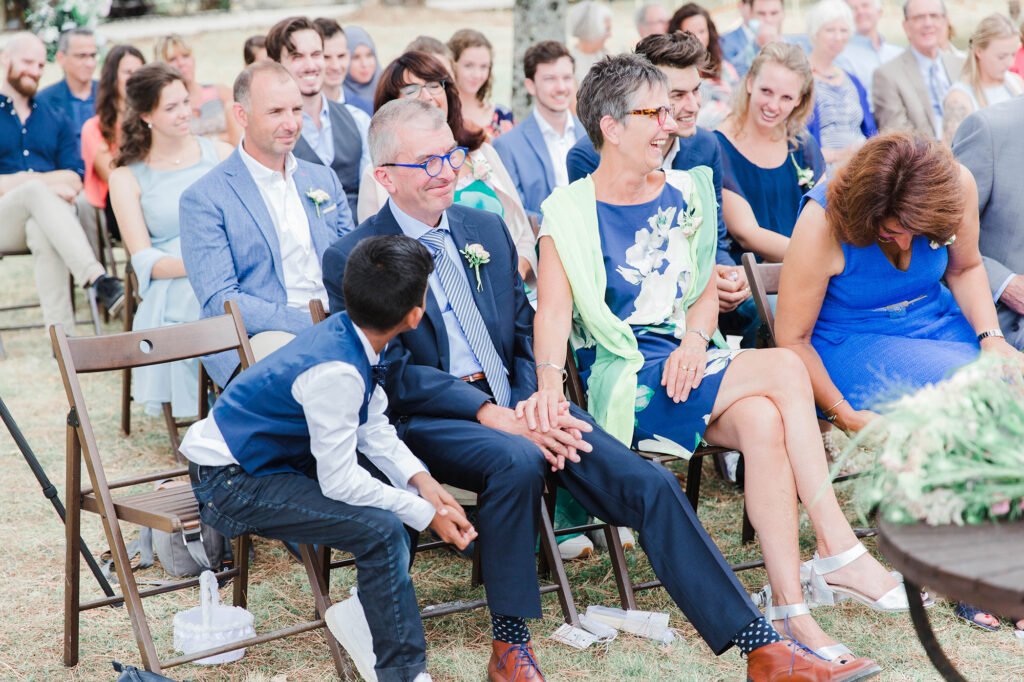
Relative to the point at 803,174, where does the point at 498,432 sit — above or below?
below

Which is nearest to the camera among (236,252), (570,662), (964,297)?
(570,662)

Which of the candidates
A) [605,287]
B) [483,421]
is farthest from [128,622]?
[605,287]

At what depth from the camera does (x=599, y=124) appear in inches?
152

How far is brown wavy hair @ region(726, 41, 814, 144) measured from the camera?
4930mm

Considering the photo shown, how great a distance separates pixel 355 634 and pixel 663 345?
4.85 ft

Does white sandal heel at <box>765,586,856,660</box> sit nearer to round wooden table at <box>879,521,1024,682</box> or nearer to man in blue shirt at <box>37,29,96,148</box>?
round wooden table at <box>879,521,1024,682</box>

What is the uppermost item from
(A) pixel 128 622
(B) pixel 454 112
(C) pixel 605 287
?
(B) pixel 454 112

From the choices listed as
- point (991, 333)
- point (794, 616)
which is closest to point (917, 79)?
point (991, 333)

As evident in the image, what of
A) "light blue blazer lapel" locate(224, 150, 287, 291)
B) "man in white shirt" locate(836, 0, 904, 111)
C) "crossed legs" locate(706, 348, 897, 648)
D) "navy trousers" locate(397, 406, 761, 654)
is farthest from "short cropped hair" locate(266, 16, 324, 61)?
"man in white shirt" locate(836, 0, 904, 111)

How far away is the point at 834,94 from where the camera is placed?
679 cm

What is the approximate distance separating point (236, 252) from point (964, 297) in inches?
113

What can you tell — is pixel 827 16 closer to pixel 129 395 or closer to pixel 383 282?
pixel 129 395

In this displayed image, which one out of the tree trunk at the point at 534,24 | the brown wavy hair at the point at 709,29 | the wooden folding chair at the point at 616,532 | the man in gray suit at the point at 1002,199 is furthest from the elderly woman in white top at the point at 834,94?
the wooden folding chair at the point at 616,532

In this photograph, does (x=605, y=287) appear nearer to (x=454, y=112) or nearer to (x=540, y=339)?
(x=540, y=339)
